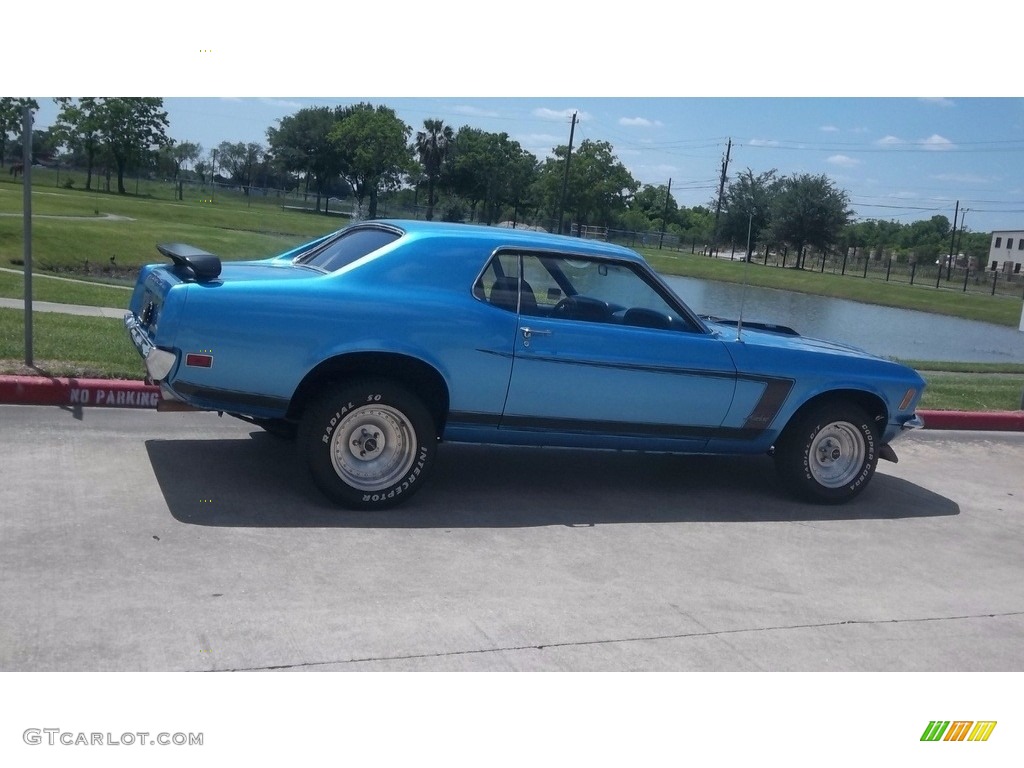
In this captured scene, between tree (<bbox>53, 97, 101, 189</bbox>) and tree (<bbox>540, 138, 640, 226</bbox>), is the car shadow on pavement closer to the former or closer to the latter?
tree (<bbox>540, 138, 640, 226</bbox>)

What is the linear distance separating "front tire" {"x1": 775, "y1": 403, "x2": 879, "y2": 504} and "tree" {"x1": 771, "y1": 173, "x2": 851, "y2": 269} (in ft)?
12.6

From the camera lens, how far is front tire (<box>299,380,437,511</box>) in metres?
5.60

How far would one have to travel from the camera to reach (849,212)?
1145 cm

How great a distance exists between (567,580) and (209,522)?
5.99 feet

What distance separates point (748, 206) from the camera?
9.54m

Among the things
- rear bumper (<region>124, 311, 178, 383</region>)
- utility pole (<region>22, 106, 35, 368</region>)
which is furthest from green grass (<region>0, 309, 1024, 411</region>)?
rear bumper (<region>124, 311, 178, 383</region>)

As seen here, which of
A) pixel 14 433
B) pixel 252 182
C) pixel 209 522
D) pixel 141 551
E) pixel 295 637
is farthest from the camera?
pixel 252 182

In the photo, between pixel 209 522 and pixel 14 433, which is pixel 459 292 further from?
pixel 14 433

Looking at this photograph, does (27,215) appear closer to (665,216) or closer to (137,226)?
(137,226)

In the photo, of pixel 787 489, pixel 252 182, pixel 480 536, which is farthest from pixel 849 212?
pixel 480 536
